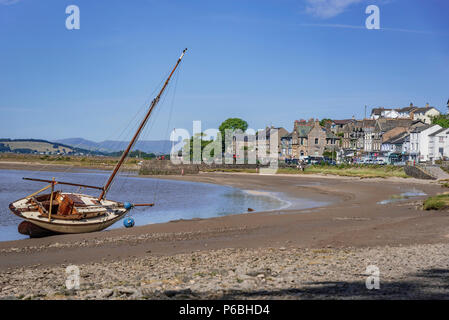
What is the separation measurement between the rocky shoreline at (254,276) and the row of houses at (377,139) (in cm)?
8524

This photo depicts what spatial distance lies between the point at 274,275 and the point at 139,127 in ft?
85.1

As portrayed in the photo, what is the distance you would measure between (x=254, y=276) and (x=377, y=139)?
115051 millimetres

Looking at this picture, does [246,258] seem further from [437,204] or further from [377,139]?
[377,139]

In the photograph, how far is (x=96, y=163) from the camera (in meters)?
150

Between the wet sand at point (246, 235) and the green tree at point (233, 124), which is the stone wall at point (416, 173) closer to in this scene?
the wet sand at point (246, 235)

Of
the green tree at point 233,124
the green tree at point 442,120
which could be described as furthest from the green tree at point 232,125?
the green tree at point 442,120

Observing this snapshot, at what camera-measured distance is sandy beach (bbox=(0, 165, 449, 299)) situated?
11516 millimetres

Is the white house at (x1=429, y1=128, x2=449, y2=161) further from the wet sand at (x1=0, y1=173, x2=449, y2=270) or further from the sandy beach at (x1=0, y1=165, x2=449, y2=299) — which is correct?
the sandy beach at (x1=0, y1=165, x2=449, y2=299)

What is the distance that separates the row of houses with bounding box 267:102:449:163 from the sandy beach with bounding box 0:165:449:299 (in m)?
72.2

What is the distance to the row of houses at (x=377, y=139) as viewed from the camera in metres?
96.3

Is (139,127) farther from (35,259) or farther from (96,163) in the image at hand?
(96,163)

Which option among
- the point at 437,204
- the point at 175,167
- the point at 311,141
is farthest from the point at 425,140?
the point at 437,204

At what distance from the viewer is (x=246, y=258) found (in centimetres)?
Result: 1675
